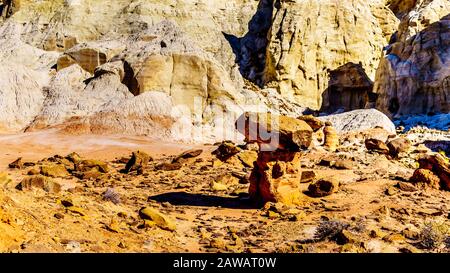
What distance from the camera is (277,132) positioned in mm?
9812

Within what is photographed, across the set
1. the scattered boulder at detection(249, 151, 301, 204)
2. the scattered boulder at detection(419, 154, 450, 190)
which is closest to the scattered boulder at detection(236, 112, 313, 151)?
the scattered boulder at detection(249, 151, 301, 204)

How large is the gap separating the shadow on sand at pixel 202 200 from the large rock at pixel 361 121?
495 inches

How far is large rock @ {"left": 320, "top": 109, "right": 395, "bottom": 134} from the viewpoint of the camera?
22828 millimetres

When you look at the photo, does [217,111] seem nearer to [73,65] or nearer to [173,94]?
[173,94]

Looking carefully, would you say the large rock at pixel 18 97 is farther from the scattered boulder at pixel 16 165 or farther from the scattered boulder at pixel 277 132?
the scattered boulder at pixel 277 132

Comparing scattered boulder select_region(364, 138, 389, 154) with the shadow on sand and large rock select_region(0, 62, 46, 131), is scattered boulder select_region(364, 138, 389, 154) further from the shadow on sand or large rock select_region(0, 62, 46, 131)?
large rock select_region(0, 62, 46, 131)

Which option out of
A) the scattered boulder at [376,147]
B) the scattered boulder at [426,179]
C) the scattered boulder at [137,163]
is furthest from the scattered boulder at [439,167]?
the scattered boulder at [137,163]

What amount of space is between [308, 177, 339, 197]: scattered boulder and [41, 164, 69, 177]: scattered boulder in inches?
251

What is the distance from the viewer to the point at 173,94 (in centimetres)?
2362

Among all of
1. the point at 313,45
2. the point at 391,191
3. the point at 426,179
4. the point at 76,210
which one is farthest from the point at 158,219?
the point at 313,45

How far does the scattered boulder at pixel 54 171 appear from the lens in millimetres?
13083

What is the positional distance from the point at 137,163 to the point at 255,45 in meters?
32.3

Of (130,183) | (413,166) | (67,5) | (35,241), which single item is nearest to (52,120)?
(130,183)

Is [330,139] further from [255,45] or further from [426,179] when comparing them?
[255,45]
